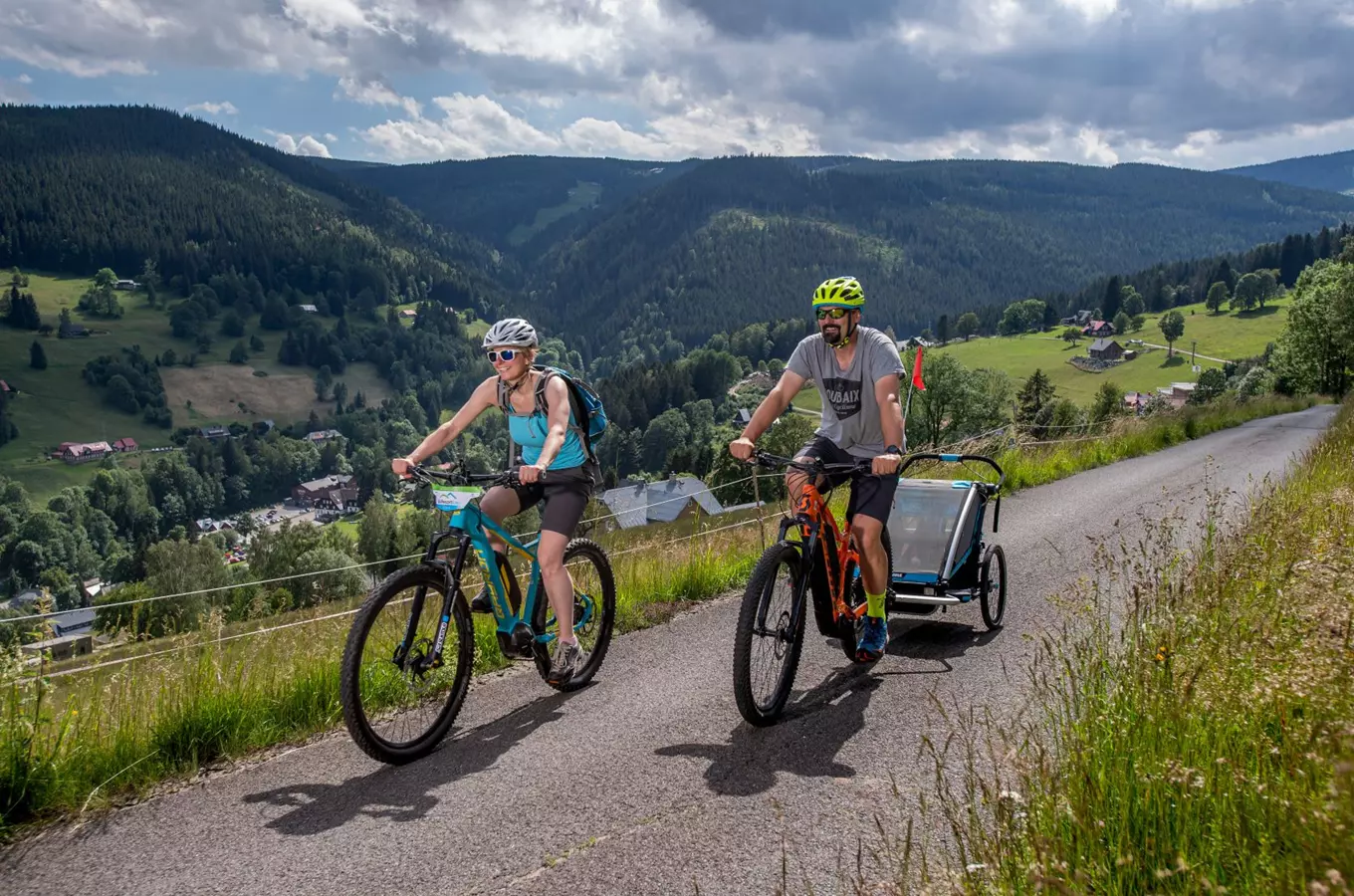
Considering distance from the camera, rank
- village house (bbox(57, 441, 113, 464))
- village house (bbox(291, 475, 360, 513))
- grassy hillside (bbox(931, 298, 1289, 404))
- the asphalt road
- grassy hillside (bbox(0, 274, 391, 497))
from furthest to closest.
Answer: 1. village house (bbox(291, 475, 360, 513))
2. village house (bbox(57, 441, 113, 464))
3. grassy hillside (bbox(0, 274, 391, 497))
4. grassy hillside (bbox(931, 298, 1289, 404))
5. the asphalt road

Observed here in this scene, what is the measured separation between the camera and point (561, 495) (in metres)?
5.87

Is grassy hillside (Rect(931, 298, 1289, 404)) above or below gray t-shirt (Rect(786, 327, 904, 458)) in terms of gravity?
below

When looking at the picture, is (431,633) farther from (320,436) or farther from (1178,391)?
(320,436)

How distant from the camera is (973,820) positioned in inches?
118

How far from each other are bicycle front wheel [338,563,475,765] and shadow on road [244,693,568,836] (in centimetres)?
13

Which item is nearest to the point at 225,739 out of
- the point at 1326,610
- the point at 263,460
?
the point at 1326,610

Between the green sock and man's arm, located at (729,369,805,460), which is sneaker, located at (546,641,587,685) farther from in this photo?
the green sock

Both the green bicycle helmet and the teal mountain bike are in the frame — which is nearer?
the teal mountain bike

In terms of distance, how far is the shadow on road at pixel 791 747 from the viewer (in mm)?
4539

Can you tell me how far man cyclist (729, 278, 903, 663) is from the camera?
19.0 ft

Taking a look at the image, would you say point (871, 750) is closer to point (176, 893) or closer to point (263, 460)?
point (176, 893)

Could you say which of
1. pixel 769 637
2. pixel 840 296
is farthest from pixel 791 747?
pixel 840 296

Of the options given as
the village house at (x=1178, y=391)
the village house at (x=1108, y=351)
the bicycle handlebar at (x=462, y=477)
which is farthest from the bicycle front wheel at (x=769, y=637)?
the village house at (x=1108, y=351)

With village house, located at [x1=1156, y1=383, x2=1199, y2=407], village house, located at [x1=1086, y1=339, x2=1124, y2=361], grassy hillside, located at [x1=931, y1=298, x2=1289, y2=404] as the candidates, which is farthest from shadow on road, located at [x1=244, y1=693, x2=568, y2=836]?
village house, located at [x1=1086, y1=339, x2=1124, y2=361]
